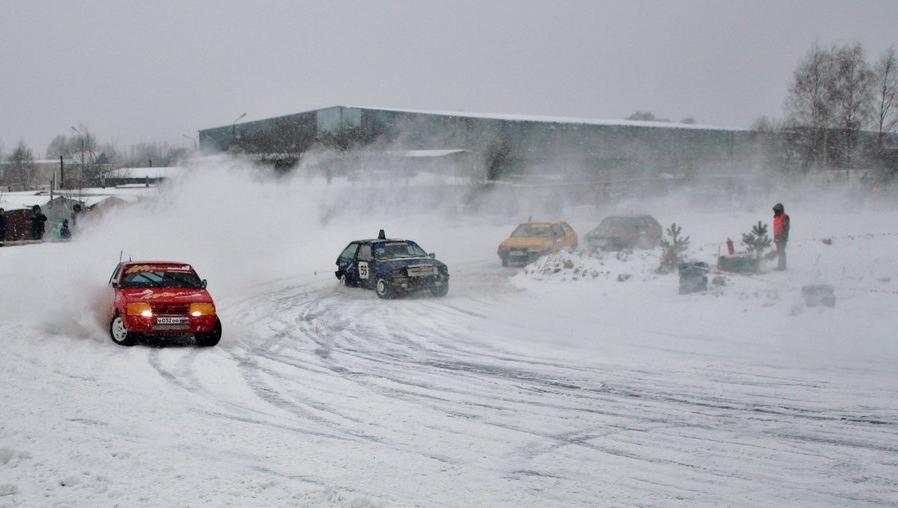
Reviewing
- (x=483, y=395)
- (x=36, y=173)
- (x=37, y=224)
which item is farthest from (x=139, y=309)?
(x=36, y=173)

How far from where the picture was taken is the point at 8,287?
17.8m

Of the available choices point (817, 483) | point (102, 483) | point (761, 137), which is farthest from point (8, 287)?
point (761, 137)

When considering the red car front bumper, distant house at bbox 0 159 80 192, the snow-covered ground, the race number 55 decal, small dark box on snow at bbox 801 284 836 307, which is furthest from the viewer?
distant house at bbox 0 159 80 192

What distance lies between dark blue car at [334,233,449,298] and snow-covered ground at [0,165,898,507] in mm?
437

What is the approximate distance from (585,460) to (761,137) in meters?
66.2

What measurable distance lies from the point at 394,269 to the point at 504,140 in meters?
47.4

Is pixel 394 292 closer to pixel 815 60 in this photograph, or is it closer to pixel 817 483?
pixel 817 483

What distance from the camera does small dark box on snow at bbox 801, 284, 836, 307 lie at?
12508 mm

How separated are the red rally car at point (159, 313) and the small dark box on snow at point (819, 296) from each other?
9.61 m

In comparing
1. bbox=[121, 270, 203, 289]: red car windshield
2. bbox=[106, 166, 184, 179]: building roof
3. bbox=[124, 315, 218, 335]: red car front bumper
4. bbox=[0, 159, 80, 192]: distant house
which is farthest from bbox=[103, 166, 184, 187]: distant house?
bbox=[124, 315, 218, 335]: red car front bumper

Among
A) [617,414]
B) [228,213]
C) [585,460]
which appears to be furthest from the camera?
[228,213]

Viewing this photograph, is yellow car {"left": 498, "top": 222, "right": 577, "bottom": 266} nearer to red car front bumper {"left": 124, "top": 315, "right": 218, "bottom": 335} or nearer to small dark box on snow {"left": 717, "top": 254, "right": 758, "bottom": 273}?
small dark box on snow {"left": 717, "top": 254, "right": 758, "bottom": 273}

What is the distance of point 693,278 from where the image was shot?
49.4ft

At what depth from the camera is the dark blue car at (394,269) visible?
17609 millimetres
